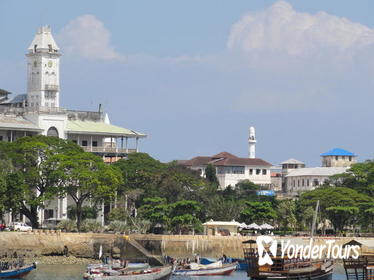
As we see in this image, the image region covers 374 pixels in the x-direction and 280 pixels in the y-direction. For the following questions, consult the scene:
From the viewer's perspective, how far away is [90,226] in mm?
134125

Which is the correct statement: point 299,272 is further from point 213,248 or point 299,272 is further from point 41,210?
point 41,210

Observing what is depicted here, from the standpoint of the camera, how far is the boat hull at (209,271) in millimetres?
109256

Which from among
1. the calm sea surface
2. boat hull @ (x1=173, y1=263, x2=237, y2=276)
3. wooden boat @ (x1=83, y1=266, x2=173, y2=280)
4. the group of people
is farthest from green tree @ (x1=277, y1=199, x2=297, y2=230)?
the group of people

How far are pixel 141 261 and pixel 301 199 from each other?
1546 inches

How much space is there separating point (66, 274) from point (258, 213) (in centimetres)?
3697

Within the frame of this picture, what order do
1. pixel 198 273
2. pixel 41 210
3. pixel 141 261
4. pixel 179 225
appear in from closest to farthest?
pixel 198 273 < pixel 141 261 < pixel 179 225 < pixel 41 210

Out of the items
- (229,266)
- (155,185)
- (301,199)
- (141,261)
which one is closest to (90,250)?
(141,261)

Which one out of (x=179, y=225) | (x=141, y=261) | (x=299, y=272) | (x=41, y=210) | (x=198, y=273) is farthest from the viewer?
(x=41, y=210)

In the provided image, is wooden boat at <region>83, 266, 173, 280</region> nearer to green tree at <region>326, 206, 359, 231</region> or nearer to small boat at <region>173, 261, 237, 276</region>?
small boat at <region>173, 261, 237, 276</region>

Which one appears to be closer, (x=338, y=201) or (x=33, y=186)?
(x=33, y=186)

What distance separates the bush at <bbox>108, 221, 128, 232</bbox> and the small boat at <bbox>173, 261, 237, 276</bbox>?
2166 cm

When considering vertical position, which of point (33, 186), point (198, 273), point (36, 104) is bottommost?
point (198, 273)

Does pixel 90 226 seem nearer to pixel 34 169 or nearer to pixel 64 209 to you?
pixel 34 169

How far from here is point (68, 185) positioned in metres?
134
